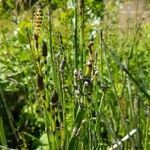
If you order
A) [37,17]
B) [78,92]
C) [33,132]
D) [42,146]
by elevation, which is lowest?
[33,132]

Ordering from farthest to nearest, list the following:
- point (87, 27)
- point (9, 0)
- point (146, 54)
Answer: point (146, 54), point (9, 0), point (87, 27)

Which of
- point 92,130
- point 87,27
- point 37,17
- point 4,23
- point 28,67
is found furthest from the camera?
point 87,27

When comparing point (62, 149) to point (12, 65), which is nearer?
point (62, 149)

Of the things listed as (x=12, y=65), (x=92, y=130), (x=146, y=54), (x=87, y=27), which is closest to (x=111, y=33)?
(x=146, y=54)

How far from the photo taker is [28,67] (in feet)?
8.04

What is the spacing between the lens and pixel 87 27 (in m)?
2.67

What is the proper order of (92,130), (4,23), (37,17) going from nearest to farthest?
(37,17)
(92,130)
(4,23)

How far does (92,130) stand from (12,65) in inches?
58.9

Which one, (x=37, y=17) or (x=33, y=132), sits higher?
(x=37, y=17)

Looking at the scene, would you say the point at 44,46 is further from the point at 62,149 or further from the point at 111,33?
the point at 111,33

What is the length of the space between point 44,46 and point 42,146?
761 millimetres

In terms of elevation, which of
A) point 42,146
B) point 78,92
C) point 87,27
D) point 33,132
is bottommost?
point 33,132

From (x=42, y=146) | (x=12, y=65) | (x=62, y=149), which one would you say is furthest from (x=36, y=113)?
(x=62, y=149)

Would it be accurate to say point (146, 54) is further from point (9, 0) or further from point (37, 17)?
point (37, 17)
